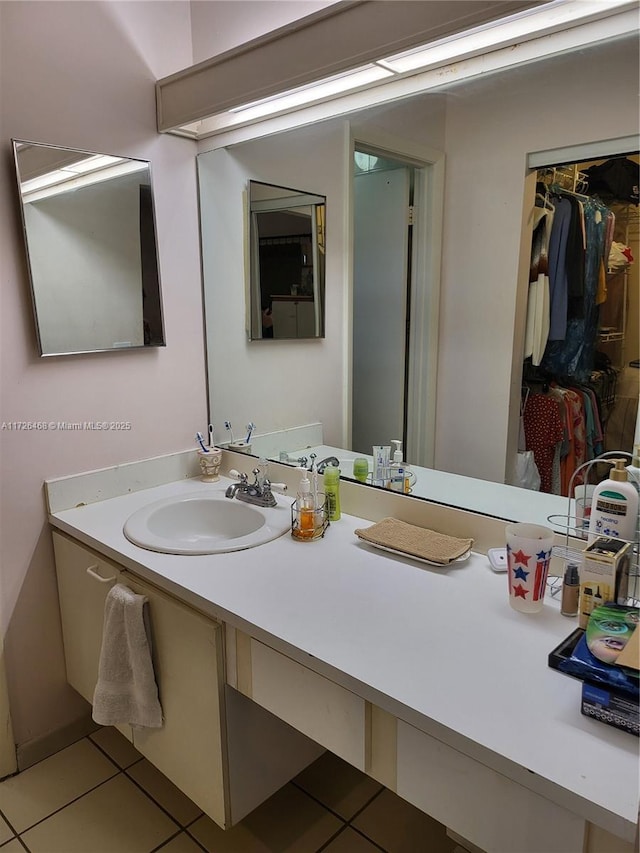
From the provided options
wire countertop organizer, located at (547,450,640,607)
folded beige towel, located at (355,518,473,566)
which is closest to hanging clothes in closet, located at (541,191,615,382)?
wire countertop organizer, located at (547,450,640,607)

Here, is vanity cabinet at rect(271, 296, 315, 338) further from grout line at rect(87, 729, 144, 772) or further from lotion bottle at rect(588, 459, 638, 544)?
grout line at rect(87, 729, 144, 772)

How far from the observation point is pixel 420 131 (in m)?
1.47

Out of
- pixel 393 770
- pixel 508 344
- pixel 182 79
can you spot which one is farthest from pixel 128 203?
pixel 393 770

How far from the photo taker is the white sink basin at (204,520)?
62.3 inches

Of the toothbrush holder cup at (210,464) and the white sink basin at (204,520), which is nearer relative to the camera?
the white sink basin at (204,520)

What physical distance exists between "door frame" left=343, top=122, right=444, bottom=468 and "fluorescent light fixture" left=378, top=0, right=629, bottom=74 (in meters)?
0.19

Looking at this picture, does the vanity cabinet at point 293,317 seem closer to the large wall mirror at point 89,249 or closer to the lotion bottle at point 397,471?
the large wall mirror at point 89,249

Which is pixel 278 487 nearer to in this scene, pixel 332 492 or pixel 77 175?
pixel 332 492

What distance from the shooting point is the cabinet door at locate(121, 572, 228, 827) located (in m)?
1.27

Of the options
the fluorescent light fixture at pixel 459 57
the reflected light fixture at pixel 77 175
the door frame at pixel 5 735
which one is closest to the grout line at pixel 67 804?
the door frame at pixel 5 735

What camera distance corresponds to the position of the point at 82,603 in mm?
1643

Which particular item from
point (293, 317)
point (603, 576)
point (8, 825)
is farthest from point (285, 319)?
point (8, 825)

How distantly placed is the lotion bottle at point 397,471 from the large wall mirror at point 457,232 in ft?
0.12

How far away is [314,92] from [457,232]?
1.84 ft
